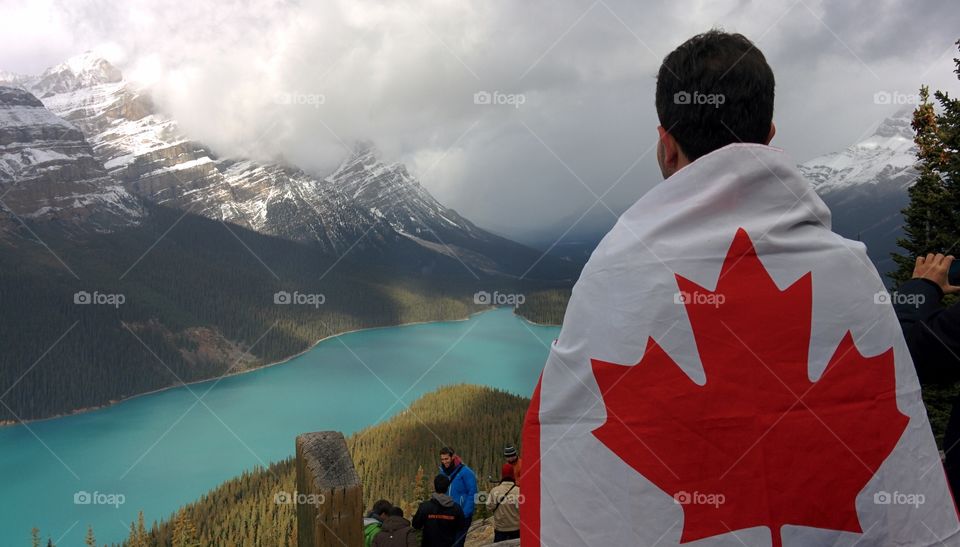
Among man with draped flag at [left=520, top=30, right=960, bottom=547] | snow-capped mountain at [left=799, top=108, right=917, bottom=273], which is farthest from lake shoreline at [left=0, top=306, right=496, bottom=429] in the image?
man with draped flag at [left=520, top=30, right=960, bottom=547]

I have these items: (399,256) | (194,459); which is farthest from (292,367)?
(399,256)

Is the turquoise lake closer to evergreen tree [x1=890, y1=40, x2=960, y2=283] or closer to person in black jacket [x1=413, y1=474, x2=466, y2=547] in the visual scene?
person in black jacket [x1=413, y1=474, x2=466, y2=547]

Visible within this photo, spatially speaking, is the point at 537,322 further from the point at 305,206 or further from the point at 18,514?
the point at 305,206

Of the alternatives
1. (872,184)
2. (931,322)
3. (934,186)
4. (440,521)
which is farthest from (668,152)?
(872,184)

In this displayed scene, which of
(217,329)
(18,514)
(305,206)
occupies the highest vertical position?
(305,206)

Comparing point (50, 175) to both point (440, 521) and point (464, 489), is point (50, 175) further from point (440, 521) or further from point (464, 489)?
point (440, 521)
